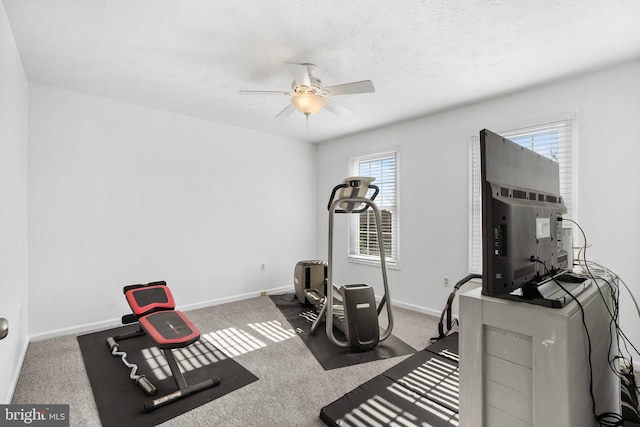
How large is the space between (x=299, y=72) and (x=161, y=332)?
7.14 feet

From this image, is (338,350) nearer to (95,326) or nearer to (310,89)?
(310,89)

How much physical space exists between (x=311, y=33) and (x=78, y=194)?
2.96m

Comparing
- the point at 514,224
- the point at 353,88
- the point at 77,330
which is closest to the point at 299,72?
the point at 353,88

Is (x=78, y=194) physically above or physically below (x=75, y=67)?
below

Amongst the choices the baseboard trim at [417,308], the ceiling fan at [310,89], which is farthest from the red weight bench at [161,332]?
the baseboard trim at [417,308]

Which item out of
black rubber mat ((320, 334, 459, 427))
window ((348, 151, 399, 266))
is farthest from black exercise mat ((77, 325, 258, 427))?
window ((348, 151, 399, 266))

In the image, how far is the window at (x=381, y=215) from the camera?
441 centimetres

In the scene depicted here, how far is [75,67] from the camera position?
9.04 ft

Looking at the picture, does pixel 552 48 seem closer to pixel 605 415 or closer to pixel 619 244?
pixel 619 244

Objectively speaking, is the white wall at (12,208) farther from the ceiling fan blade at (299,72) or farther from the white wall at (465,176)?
the white wall at (465,176)

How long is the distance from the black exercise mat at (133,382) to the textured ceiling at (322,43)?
256 cm

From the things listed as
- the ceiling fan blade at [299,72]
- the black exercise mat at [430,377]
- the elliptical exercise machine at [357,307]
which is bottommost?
the black exercise mat at [430,377]

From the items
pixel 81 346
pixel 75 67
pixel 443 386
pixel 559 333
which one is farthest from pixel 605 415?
pixel 75 67

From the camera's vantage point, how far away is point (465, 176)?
362 cm
